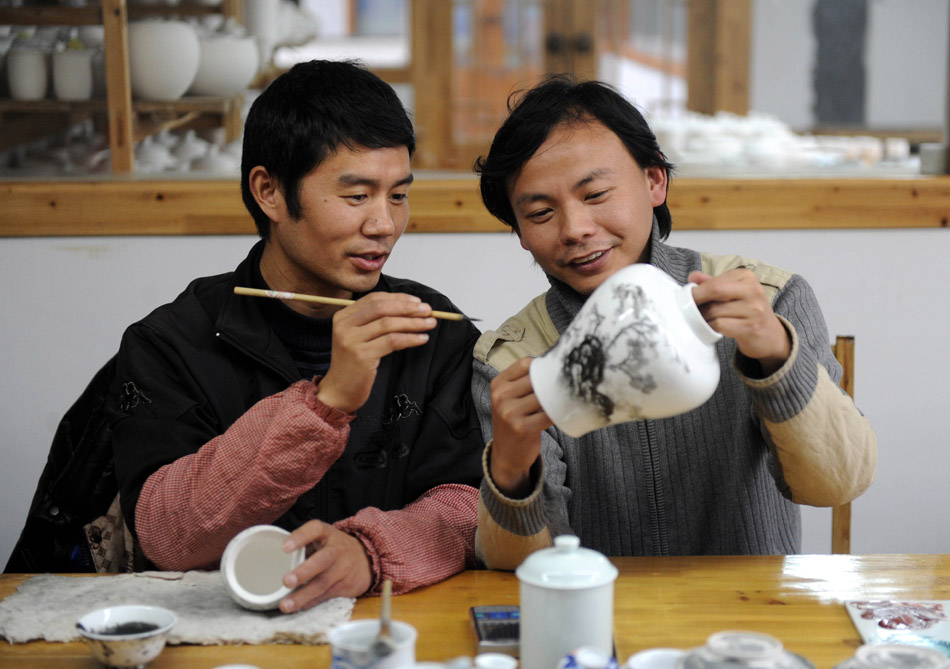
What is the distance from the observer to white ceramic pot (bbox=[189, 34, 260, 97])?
2.69m

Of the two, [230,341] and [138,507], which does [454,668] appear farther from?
[230,341]

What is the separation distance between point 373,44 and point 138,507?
Answer: 186 inches

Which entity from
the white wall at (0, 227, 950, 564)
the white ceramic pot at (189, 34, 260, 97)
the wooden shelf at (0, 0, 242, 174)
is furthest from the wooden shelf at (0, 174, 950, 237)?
the white ceramic pot at (189, 34, 260, 97)

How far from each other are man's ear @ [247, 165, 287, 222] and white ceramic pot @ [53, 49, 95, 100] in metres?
1.13

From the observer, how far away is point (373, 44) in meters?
5.66

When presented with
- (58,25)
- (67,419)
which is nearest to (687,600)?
(67,419)

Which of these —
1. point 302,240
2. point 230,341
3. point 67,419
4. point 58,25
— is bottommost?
point 67,419

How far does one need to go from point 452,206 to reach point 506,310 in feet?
0.87

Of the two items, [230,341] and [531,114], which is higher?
[531,114]

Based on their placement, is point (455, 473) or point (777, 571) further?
point (455, 473)

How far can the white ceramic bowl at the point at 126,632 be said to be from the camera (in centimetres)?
97

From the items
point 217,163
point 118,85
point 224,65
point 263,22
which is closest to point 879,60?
point 263,22

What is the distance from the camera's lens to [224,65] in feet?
8.96

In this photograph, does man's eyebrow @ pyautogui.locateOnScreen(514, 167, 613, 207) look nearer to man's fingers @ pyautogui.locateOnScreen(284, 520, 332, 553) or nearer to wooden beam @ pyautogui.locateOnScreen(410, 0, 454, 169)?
man's fingers @ pyautogui.locateOnScreen(284, 520, 332, 553)
